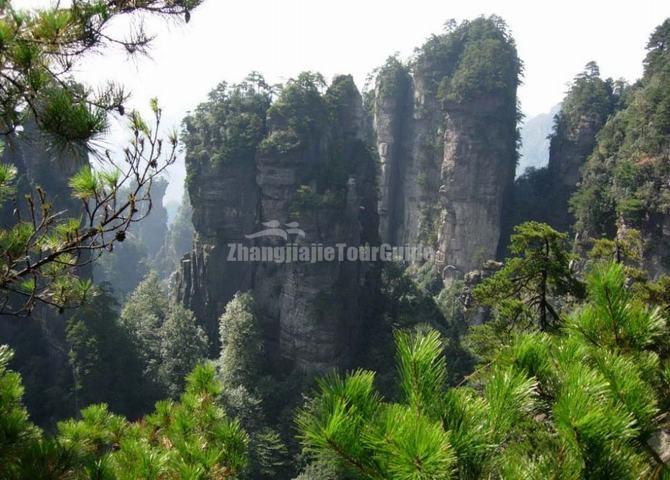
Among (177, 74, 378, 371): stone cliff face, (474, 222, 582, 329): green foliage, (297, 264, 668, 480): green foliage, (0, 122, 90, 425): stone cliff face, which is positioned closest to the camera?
(297, 264, 668, 480): green foliage

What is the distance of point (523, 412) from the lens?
5.43 feet

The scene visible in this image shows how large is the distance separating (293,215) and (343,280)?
4.21m

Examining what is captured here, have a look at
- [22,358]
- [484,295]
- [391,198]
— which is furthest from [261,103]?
[484,295]

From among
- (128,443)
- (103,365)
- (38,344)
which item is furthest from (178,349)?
(128,443)

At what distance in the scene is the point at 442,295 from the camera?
28359 mm

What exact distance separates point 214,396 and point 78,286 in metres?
1.85

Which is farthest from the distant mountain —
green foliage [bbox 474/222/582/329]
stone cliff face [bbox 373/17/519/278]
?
green foliage [bbox 474/222/582/329]

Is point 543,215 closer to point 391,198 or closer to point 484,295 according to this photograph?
point 391,198

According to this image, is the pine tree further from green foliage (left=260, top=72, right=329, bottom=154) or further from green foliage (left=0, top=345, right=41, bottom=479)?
green foliage (left=0, top=345, right=41, bottom=479)

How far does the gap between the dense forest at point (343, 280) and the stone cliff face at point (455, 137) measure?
0.16m

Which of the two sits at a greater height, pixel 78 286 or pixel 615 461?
pixel 78 286

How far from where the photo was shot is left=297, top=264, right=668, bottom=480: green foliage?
1.39 meters

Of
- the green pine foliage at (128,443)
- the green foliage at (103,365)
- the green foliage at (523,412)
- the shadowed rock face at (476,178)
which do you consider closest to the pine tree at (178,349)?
the green foliage at (103,365)

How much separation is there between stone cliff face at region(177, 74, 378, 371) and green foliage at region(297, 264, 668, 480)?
19.7 meters
